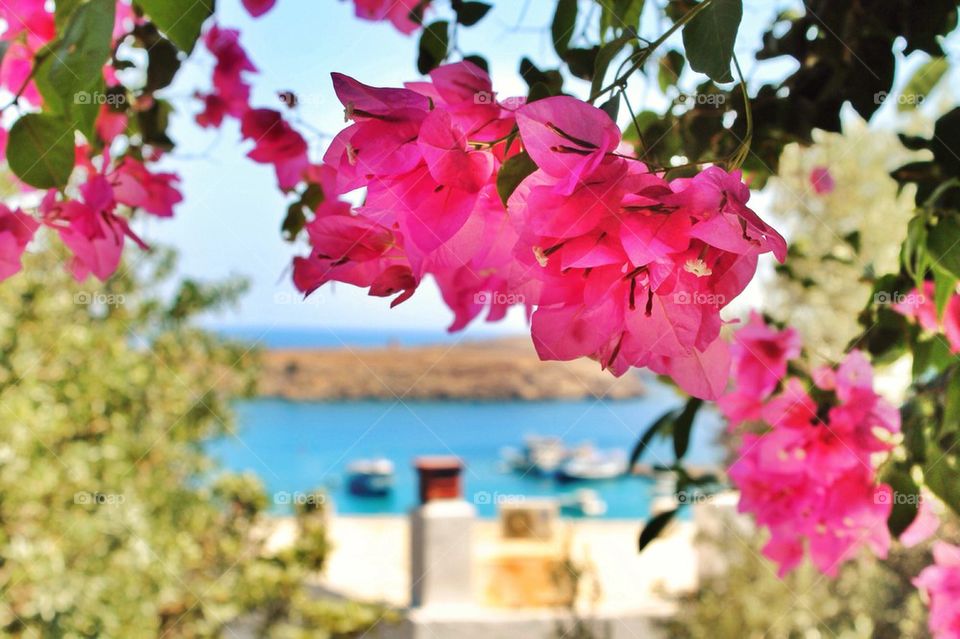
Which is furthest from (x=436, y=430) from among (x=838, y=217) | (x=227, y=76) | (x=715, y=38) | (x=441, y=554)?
(x=715, y=38)

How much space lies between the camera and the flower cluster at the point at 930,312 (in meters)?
0.57

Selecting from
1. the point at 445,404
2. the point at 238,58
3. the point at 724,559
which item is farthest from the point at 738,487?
the point at 445,404

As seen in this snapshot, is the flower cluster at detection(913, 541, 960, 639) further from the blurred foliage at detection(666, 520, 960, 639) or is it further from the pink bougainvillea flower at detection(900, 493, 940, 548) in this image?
the blurred foliage at detection(666, 520, 960, 639)

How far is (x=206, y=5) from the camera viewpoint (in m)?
0.35

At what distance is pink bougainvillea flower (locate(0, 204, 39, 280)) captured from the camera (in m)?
0.47

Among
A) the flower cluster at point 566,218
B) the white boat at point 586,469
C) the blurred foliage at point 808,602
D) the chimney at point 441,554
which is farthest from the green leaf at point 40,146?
the white boat at point 586,469

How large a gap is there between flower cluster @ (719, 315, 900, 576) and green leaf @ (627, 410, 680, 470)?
0.23ft

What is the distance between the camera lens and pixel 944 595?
2.30 ft

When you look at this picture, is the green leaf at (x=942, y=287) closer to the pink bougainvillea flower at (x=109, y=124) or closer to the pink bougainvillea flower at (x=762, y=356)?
the pink bougainvillea flower at (x=762, y=356)

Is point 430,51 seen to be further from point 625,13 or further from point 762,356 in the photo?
point 762,356

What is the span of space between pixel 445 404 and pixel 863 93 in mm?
13698

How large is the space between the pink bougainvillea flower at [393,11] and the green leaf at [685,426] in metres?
0.34

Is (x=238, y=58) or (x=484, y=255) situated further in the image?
(x=238, y=58)

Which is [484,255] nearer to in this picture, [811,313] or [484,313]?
[484,313]
